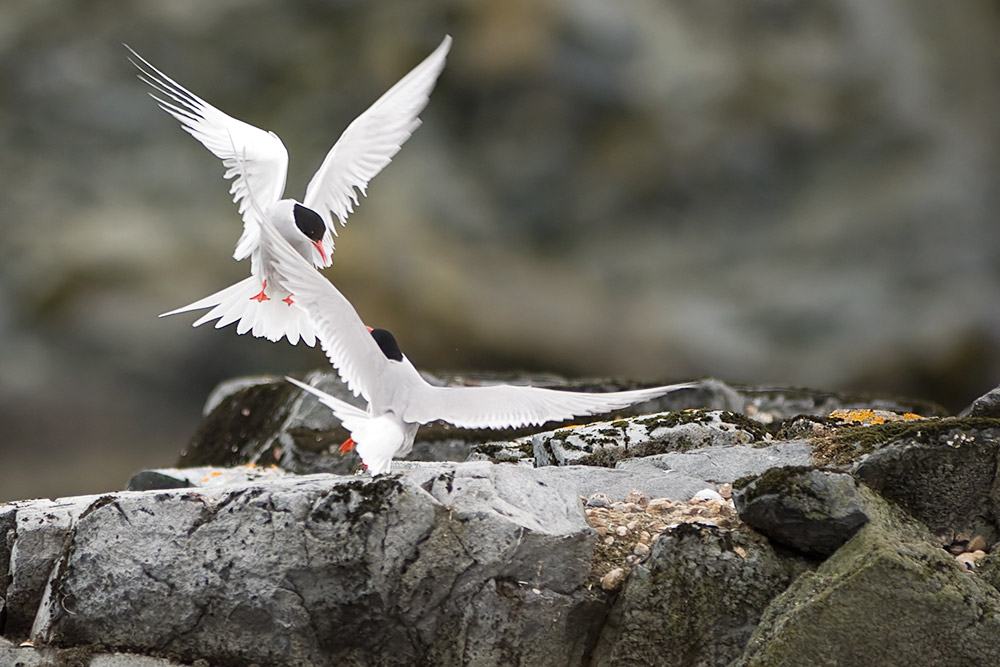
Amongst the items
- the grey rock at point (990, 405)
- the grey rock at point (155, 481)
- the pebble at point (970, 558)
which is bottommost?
the pebble at point (970, 558)

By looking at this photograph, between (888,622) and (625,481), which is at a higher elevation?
(625,481)

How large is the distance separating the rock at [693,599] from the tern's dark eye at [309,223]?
3.19 metres

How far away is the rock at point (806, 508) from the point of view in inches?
191

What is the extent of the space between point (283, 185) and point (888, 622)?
471cm

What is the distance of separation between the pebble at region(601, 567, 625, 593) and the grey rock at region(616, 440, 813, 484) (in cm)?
101

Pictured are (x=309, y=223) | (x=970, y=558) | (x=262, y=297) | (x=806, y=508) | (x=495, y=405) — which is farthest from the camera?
(x=262, y=297)

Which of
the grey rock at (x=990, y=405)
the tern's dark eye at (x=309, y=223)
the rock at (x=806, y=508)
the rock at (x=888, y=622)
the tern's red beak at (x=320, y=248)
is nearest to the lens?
the rock at (x=888, y=622)

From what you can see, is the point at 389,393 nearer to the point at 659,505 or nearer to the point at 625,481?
the point at 625,481

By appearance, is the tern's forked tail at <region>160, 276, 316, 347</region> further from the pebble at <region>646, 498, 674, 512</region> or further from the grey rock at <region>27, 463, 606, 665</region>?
the pebble at <region>646, 498, 674, 512</region>

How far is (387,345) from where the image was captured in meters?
6.06

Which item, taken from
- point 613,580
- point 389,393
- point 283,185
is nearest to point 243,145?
point 283,185

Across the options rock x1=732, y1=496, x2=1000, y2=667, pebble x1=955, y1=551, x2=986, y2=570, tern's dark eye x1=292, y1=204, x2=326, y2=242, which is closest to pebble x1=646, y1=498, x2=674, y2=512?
rock x1=732, y1=496, x2=1000, y2=667

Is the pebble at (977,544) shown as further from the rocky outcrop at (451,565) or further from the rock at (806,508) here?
the rock at (806,508)

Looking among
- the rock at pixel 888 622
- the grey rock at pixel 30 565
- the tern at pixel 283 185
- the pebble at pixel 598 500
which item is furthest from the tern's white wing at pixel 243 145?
the rock at pixel 888 622
